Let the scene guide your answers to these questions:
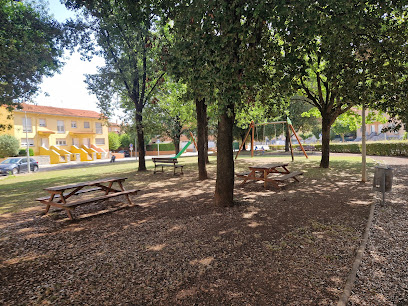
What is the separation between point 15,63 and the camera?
8.95 metres

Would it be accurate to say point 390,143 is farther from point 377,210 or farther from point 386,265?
point 386,265

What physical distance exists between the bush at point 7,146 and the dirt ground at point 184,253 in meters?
28.8

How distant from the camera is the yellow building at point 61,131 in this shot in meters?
34.9

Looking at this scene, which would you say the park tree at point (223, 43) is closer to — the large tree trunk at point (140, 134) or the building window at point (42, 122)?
the large tree trunk at point (140, 134)

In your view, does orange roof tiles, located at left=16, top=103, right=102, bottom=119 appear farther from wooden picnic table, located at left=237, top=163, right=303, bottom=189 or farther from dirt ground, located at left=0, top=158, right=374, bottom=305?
wooden picnic table, located at left=237, top=163, right=303, bottom=189

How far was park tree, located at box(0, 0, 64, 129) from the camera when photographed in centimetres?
878

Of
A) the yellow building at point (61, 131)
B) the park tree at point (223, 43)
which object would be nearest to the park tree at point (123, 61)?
the park tree at point (223, 43)

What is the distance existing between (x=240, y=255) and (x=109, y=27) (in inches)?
470

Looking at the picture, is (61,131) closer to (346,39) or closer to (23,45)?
(23,45)

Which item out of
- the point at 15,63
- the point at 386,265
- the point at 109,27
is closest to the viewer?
the point at 386,265

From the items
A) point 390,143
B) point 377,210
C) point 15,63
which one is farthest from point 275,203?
point 390,143

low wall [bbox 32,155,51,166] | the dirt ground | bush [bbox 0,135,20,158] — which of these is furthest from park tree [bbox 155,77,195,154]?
bush [bbox 0,135,20,158]

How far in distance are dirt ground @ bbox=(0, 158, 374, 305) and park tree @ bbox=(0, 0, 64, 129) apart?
5604 mm

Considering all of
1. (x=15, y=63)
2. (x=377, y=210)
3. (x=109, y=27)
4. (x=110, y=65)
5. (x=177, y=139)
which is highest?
(x=109, y=27)
